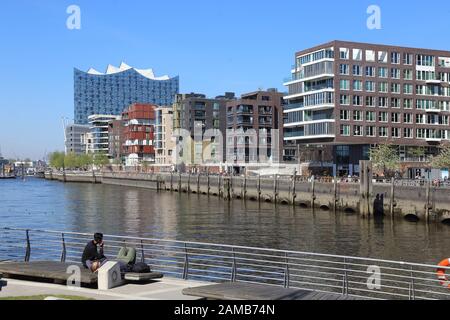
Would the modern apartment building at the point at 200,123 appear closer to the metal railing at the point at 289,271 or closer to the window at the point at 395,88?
the window at the point at 395,88

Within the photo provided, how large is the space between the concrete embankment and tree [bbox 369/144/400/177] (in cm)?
1686

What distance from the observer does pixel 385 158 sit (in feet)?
333

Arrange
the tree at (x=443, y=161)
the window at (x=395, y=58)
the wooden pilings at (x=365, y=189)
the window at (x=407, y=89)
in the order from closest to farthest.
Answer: the wooden pilings at (x=365, y=189) < the tree at (x=443, y=161) < the window at (x=395, y=58) < the window at (x=407, y=89)

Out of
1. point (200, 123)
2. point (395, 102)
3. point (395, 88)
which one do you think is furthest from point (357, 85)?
point (200, 123)

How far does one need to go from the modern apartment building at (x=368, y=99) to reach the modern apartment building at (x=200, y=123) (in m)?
67.2

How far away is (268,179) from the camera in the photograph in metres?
97.6

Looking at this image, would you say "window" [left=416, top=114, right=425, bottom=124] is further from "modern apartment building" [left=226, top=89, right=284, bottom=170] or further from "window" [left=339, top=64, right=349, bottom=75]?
"modern apartment building" [left=226, top=89, right=284, bottom=170]

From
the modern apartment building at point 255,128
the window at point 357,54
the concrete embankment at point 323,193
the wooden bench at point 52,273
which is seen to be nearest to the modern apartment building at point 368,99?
the window at point 357,54

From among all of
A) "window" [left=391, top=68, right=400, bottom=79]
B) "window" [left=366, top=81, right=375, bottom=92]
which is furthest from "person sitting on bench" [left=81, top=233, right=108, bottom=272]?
"window" [left=391, top=68, right=400, bottom=79]

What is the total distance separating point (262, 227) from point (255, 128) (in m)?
105

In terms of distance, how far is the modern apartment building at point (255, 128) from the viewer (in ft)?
516

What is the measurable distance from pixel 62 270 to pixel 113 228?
134 feet

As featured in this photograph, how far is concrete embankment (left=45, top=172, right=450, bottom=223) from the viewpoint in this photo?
62.4 meters

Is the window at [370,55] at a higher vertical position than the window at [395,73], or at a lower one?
higher
